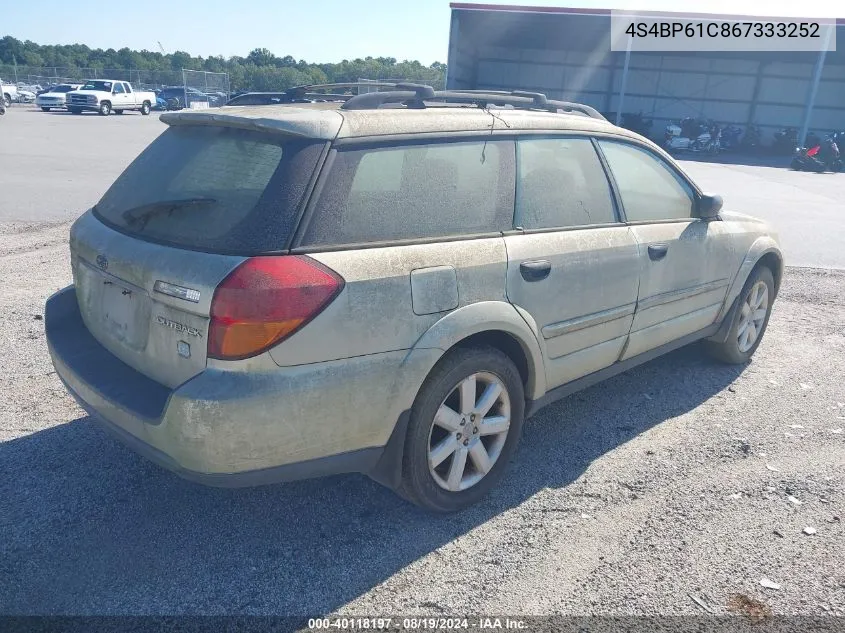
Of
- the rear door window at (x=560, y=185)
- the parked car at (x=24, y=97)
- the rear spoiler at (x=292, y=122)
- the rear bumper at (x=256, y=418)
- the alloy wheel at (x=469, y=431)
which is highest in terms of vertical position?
the rear spoiler at (x=292, y=122)

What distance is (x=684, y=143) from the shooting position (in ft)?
98.6

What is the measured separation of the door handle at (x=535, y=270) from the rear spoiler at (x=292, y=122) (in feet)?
3.45

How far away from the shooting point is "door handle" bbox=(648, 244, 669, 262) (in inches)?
149

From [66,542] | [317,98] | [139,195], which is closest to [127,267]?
[139,195]

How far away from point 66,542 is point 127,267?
1168 mm

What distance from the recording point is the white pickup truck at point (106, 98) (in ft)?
114

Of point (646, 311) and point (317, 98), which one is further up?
point (317, 98)

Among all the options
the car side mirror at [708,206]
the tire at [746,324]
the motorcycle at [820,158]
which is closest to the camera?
the car side mirror at [708,206]

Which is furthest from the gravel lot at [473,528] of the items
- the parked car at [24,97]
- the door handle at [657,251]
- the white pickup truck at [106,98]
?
the parked car at [24,97]

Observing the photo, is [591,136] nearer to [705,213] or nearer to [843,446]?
[705,213]

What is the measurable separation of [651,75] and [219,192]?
39593 millimetres

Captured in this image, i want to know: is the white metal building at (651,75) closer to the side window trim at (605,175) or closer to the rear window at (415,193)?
the side window trim at (605,175)

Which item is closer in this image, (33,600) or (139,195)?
(33,600)

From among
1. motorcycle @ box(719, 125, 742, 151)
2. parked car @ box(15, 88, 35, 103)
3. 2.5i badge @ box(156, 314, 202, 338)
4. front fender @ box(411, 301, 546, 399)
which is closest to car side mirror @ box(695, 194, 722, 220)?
front fender @ box(411, 301, 546, 399)
